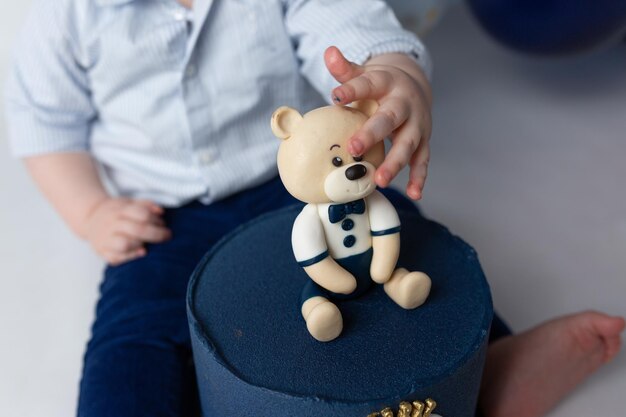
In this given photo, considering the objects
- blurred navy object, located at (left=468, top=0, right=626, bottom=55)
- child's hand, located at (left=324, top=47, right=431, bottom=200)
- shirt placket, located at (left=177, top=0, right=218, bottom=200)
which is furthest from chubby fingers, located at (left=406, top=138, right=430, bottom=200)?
blurred navy object, located at (left=468, top=0, right=626, bottom=55)

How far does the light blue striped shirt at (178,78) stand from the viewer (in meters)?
0.85

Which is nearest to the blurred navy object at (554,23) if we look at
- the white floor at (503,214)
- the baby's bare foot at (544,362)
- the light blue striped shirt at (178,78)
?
the white floor at (503,214)

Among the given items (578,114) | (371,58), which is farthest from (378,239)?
(578,114)

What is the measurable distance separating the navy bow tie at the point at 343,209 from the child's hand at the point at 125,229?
0.35m

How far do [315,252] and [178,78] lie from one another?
1.15 ft

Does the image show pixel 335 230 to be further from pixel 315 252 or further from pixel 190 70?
pixel 190 70

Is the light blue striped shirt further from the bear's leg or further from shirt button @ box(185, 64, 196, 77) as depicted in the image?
the bear's leg

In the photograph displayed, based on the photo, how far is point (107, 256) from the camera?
2.95 feet

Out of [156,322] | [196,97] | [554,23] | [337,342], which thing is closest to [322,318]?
[337,342]

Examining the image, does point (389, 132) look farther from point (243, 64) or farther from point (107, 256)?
point (107, 256)

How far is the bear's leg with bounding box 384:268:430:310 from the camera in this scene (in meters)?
0.64

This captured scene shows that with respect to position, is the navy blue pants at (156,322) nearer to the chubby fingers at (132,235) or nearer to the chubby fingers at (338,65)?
the chubby fingers at (132,235)

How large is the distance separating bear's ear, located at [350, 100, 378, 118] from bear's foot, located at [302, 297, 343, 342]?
16 cm

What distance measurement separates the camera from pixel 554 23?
1.14 m
